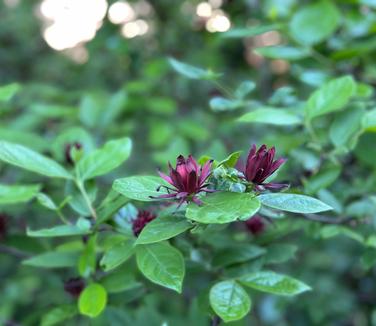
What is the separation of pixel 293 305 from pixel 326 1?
1.09 metres

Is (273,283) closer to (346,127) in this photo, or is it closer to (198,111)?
(346,127)

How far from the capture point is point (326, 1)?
1.92 m

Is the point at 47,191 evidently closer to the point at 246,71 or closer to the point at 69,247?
the point at 69,247

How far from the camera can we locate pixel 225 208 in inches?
35.0

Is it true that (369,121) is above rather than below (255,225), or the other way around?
above

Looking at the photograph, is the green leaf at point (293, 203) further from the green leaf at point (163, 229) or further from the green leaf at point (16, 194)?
the green leaf at point (16, 194)

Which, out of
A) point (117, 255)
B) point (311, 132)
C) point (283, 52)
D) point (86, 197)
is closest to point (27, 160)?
point (86, 197)

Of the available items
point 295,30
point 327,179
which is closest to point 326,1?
point 295,30

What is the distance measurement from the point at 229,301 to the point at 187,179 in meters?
0.28

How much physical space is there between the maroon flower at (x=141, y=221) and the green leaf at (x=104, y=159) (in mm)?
134

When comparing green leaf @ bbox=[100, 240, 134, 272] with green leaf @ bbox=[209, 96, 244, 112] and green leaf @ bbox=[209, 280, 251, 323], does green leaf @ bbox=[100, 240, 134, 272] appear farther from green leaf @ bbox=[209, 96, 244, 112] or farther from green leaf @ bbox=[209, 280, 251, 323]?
green leaf @ bbox=[209, 96, 244, 112]

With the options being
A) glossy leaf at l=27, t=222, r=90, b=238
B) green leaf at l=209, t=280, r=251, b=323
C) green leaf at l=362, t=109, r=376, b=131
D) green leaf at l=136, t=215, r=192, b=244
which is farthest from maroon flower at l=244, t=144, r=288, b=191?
green leaf at l=362, t=109, r=376, b=131

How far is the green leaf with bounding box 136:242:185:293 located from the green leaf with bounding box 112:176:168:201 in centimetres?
12

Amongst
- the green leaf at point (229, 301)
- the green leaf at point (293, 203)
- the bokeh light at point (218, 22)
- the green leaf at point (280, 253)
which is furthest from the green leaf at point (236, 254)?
the bokeh light at point (218, 22)
